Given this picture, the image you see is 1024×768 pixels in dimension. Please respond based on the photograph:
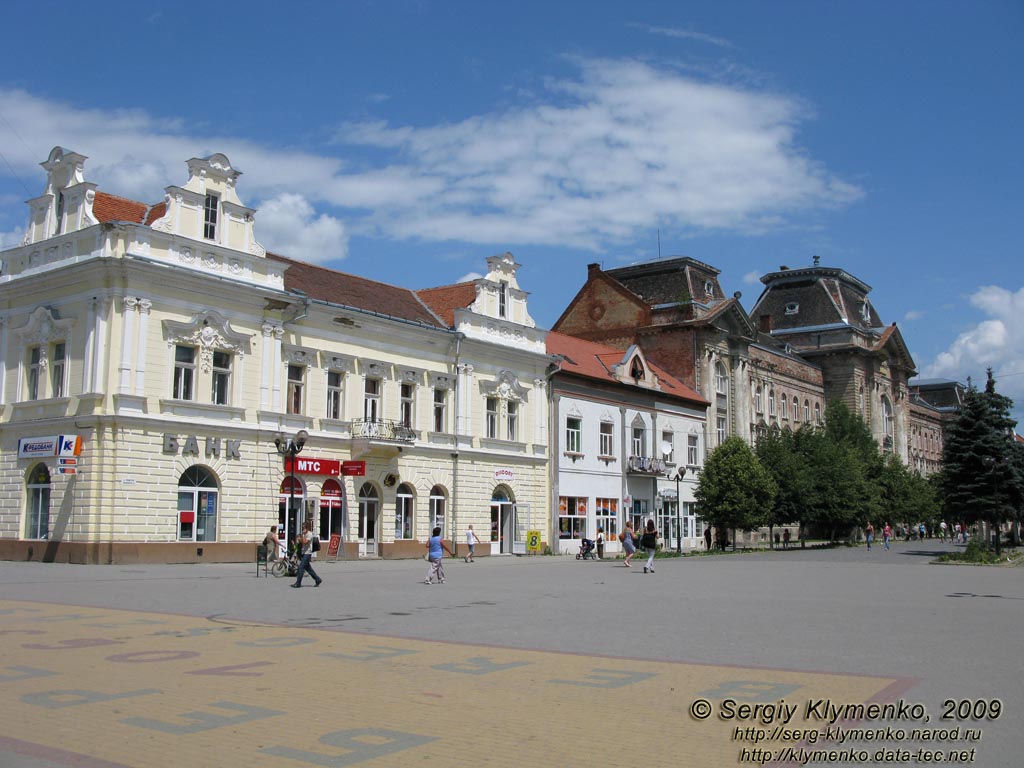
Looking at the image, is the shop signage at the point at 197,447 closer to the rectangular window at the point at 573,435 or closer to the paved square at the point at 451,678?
the paved square at the point at 451,678

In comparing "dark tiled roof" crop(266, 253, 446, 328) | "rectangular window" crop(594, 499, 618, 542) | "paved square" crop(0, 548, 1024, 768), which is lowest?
"paved square" crop(0, 548, 1024, 768)

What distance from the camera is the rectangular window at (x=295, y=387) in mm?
37031

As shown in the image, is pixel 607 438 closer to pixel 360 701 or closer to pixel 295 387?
pixel 295 387

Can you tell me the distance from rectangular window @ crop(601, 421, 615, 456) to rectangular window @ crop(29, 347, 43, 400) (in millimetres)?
28117

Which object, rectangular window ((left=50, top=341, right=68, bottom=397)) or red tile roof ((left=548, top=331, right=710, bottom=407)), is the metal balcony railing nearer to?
rectangular window ((left=50, top=341, right=68, bottom=397))

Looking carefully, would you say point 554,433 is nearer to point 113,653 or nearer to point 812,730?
point 113,653

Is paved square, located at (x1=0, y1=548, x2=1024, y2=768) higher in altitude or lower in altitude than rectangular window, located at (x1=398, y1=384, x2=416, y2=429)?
lower

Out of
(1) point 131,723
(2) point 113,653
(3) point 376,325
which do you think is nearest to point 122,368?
(3) point 376,325

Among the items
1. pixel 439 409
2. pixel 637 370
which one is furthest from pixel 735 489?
pixel 439 409

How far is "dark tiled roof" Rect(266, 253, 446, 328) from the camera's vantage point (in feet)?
129

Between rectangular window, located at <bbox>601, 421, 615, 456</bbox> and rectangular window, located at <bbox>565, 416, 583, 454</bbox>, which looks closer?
rectangular window, located at <bbox>565, 416, 583, 454</bbox>

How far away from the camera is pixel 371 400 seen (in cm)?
4028

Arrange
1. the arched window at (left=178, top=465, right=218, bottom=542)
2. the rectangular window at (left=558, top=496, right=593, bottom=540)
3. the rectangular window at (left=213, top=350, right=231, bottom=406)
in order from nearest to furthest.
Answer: the arched window at (left=178, top=465, right=218, bottom=542), the rectangular window at (left=213, top=350, right=231, bottom=406), the rectangular window at (left=558, top=496, right=593, bottom=540)

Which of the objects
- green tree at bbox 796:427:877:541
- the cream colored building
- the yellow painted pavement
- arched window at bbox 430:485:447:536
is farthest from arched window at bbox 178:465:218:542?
green tree at bbox 796:427:877:541
